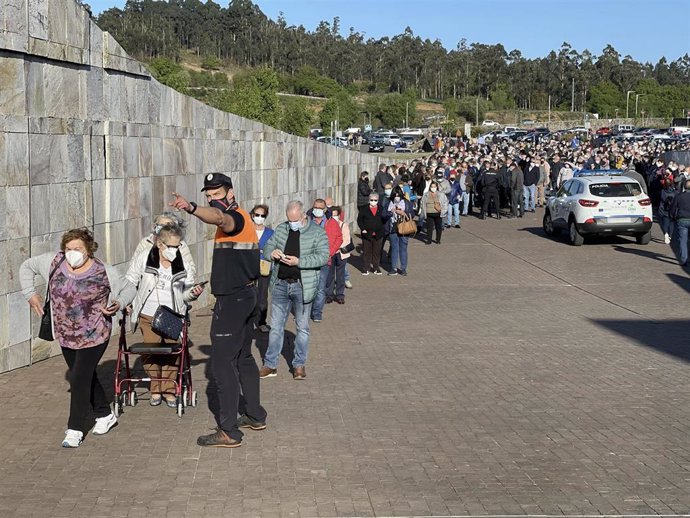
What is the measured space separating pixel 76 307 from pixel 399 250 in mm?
12406

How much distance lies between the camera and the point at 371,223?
1967 cm

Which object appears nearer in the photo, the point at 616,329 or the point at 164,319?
the point at 164,319

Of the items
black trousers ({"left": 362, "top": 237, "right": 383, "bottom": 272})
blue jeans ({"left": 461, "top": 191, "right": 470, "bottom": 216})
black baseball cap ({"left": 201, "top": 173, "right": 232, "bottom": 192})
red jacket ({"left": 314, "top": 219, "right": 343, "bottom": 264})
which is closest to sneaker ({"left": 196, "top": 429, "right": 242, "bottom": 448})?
black baseball cap ({"left": 201, "top": 173, "right": 232, "bottom": 192})

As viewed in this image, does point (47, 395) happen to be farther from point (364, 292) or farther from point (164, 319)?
point (364, 292)

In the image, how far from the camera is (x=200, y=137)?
1533 cm

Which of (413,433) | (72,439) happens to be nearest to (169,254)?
(72,439)

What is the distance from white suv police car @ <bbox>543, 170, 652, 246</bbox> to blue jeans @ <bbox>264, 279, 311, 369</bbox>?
15.2 m

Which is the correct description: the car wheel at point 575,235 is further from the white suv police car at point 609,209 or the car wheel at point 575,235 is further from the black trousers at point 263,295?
the black trousers at point 263,295

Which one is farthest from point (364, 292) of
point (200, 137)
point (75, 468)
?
point (75, 468)

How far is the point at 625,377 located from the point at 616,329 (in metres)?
3.29

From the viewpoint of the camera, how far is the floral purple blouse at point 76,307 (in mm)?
7719

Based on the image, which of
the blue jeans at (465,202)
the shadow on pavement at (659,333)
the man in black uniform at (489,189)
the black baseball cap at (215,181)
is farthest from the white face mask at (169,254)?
the blue jeans at (465,202)

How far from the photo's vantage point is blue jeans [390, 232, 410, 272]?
64.4 feet

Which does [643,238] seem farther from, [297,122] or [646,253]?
[297,122]
